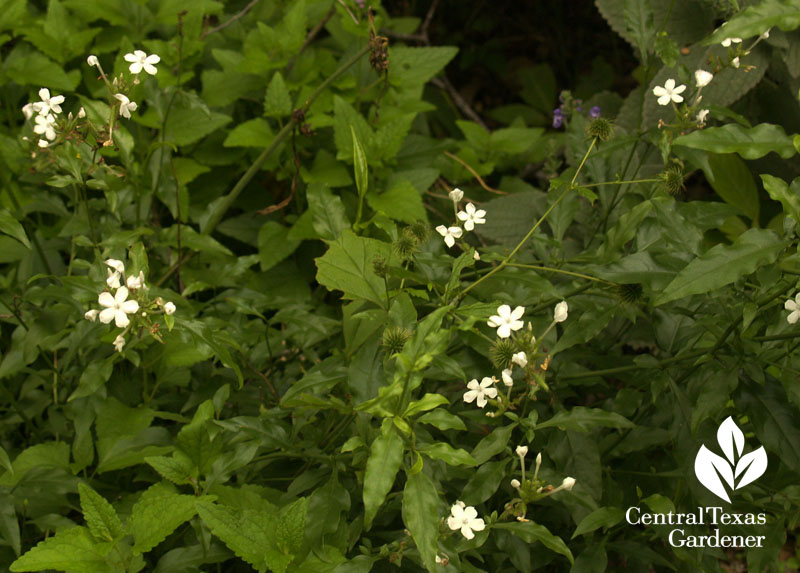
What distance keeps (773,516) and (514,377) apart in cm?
59

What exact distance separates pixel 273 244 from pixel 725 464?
1.43m

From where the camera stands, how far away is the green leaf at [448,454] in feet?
3.62

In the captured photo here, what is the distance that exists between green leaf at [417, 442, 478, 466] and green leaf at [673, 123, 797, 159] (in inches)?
21.5

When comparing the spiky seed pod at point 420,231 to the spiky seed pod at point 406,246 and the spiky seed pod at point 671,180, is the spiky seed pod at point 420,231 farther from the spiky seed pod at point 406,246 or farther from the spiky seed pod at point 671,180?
the spiky seed pod at point 671,180

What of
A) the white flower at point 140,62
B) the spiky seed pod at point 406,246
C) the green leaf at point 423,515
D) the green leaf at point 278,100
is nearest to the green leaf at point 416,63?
the green leaf at point 278,100

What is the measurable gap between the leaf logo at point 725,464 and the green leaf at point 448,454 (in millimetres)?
537

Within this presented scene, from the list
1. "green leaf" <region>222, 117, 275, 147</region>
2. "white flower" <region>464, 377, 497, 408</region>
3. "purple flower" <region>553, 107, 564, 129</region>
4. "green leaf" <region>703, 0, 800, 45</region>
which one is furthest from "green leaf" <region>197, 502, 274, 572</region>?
"purple flower" <region>553, 107, 564, 129</region>

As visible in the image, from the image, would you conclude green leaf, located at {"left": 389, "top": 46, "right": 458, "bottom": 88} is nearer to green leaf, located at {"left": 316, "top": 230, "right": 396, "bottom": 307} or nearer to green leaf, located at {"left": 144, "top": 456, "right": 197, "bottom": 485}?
green leaf, located at {"left": 316, "top": 230, "right": 396, "bottom": 307}

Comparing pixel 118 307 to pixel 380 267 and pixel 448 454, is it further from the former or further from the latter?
pixel 448 454

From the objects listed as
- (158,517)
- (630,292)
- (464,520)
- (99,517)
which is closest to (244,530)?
(158,517)

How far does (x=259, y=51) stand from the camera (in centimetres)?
244

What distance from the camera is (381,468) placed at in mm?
Result: 1070

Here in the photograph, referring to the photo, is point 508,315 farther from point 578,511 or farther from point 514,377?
point 578,511

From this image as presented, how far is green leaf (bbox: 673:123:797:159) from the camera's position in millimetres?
1044
